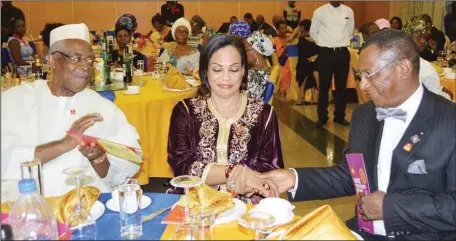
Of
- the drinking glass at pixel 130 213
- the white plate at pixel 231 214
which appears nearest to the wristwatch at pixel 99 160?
the drinking glass at pixel 130 213

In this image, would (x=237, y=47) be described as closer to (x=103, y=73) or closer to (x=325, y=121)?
(x=103, y=73)

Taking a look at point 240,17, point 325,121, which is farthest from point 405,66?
point 240,17

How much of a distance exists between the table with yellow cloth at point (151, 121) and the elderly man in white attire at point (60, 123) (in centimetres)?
185

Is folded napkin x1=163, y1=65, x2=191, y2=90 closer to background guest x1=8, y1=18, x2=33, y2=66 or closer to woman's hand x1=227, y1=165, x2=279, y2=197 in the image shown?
woman's hand x1=227, y1=165, x2=279, y2=197

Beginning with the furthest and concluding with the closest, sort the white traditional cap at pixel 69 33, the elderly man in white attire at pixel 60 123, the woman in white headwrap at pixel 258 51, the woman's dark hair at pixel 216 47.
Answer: the woman in white headwrap at pixel 258 51 → the woman's dark hair at pixel 216 47 → the white traditional cap at pixel 69 33 → the elderly man in white attire at pixel 60 123

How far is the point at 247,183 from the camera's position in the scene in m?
2.48

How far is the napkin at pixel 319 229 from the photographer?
5.16 feet

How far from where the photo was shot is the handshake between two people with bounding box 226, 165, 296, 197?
2.44 metres

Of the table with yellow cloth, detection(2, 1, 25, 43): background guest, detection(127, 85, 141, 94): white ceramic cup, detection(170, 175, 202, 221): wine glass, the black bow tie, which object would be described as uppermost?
detection(2, 1, 25, 43): background guest

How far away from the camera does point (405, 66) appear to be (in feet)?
6.79

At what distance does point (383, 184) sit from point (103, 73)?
3593 mm

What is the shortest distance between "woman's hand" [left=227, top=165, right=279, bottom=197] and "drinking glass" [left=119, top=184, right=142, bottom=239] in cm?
79

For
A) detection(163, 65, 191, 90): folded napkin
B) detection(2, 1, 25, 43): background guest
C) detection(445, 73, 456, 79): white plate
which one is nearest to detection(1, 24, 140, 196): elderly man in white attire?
detection(163, 65, 191, 90): folded napkin

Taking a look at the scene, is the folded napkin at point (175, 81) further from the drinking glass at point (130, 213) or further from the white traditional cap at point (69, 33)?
the drinking glass at point (130, 213)
